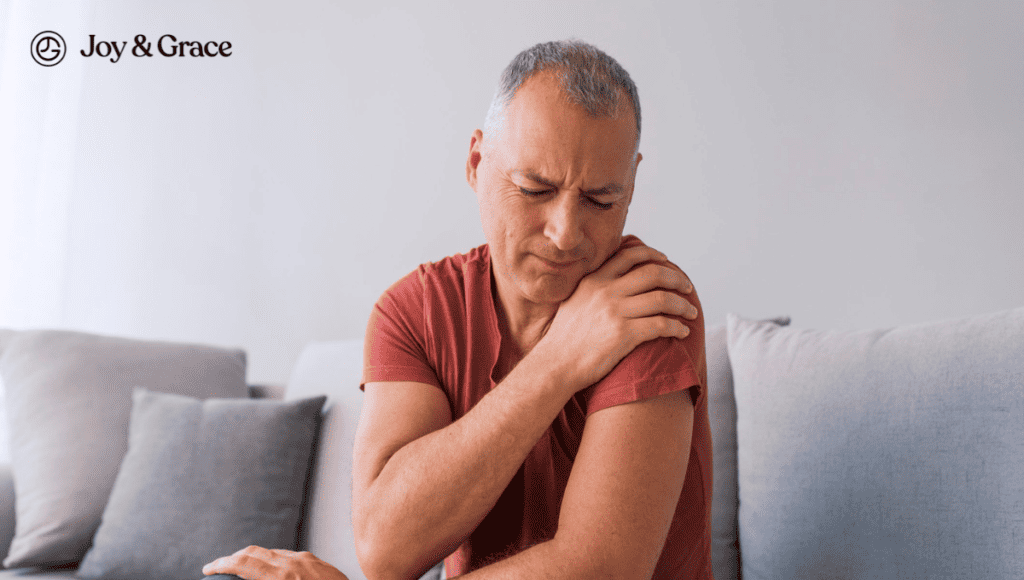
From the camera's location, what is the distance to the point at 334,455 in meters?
1.88

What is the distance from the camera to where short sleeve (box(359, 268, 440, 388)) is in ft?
3.42

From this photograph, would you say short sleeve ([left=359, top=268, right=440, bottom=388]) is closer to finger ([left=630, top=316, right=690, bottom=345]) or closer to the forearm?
the forearm

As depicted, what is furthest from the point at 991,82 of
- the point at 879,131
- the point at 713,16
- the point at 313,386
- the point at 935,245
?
the point at 313,386

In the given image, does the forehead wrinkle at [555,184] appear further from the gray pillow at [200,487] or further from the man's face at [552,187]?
the gray pillow at [200,487]

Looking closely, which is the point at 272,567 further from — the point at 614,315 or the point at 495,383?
the point at 614,315

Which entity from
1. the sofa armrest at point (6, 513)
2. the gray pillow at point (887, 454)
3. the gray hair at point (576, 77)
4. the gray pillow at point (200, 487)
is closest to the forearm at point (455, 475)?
the gray hair at point (576, 77)

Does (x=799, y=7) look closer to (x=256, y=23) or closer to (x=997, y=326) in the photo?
(x=997, y=326)

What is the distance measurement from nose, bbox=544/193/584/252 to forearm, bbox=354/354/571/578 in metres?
0.17

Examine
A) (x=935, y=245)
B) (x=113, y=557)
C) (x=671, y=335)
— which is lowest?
(x=113, y=557)

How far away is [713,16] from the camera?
1.94 metres

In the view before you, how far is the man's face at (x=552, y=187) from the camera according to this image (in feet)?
3.00

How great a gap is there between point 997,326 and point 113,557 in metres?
2.05

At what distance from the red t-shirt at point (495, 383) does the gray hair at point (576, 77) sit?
26 cm

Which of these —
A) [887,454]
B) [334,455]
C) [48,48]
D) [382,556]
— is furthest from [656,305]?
[48,48]
